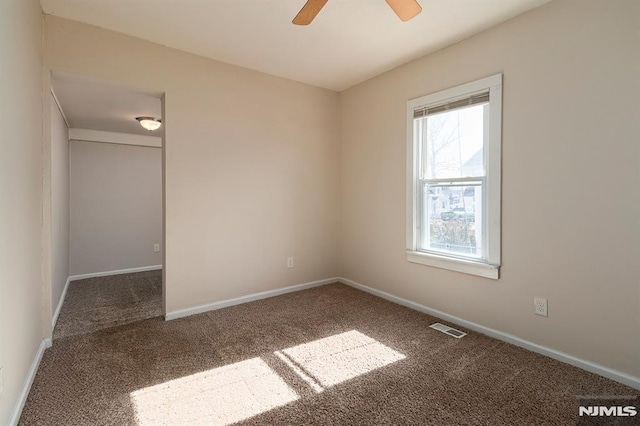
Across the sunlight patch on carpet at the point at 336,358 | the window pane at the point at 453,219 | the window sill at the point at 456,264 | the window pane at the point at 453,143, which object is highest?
the window pane at the point at 453,143

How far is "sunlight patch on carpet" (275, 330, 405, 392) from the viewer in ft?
6.98

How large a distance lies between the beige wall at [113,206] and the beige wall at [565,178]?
465 centimetres

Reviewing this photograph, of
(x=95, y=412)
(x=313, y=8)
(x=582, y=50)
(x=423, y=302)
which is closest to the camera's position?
(x=95, y=412)

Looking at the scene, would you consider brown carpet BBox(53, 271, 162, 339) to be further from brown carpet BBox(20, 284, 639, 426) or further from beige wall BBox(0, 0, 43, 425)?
beige wall BBox(0, 0, 43, 425)

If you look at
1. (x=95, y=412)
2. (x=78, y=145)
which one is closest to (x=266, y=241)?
(x=95, y=412)

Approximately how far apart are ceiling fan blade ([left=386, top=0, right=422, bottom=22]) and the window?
103 centimetres

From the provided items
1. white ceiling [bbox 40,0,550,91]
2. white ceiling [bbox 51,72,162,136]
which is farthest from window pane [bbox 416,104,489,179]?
white ceiling [bbox 51,72,162,136]

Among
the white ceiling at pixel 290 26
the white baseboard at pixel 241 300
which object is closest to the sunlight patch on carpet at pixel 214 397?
the white baseboard at pixel 241 300

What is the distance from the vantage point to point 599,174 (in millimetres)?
2111

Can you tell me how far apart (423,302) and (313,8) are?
2769 millimetres

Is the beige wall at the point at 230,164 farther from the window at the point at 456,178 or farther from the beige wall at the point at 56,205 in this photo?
the window at the point at 456,178

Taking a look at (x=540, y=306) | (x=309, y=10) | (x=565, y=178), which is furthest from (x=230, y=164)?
(x=540, y=306)

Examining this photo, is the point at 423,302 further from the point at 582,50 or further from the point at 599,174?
the point at 582,50

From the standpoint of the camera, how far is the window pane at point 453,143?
284 cm
